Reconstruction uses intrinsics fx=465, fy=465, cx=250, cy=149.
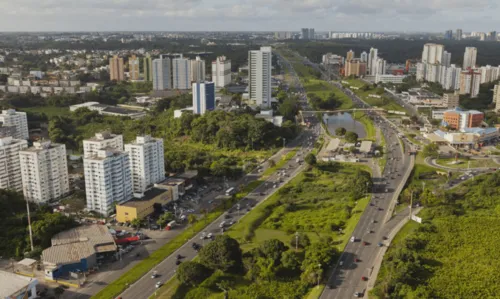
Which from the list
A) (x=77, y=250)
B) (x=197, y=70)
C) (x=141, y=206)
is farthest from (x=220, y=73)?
(x=77, y=250)

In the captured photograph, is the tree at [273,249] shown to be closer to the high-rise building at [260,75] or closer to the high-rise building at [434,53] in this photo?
the high-rise building at [260,75]

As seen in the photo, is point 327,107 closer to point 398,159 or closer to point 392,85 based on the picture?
point 392,85

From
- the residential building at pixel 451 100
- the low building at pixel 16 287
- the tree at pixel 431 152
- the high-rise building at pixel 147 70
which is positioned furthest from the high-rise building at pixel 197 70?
the low building at pixel 16 287

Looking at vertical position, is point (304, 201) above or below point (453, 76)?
below

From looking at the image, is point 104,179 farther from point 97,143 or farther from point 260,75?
point 260,75

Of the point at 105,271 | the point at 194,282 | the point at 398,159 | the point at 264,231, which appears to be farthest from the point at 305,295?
the point at 398,159

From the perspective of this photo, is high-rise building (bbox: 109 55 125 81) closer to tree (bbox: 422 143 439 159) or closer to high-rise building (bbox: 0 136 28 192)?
high-rise building (bbox: 0 136 28 192)
